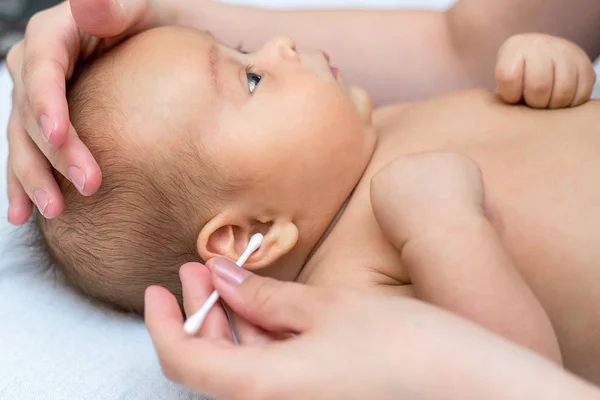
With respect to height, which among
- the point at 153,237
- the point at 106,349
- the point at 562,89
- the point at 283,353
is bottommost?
the point at 106,349

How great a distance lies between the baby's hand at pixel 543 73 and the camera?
3.14 feet

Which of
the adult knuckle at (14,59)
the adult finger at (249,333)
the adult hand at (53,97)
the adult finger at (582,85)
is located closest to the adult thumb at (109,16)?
the adult hand at (53,97)

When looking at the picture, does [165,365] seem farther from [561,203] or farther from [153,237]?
[561,203]

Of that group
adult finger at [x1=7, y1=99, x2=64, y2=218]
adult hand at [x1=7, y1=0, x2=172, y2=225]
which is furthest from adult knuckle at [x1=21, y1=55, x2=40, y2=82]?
adult finger at [x1=7, y1=99, x2=64, y2=218]

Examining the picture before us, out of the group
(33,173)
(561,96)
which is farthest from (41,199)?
(561,96)

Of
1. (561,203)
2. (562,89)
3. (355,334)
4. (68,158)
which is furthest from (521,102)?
(68,158)

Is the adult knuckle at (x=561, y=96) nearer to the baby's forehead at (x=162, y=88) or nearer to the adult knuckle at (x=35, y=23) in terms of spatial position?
the baby's forehead at (x=162, y=88)

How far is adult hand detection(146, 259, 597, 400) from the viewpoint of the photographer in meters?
0.55

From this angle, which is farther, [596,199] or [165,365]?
[596,199]

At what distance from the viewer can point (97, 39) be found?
103 cm

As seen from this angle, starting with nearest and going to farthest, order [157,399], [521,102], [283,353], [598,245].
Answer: [283,353], [598,245], [157,399], [521,102]

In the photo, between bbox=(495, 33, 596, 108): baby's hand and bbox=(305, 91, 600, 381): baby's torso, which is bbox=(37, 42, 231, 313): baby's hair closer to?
bbox=(305, 91, 600, 381): baby's torso

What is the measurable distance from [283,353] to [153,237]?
426 mm

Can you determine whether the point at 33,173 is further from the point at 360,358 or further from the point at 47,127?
the point at 360,358
